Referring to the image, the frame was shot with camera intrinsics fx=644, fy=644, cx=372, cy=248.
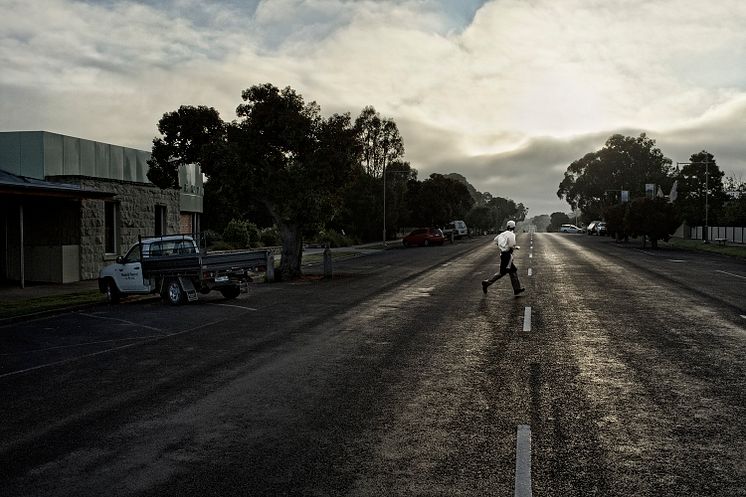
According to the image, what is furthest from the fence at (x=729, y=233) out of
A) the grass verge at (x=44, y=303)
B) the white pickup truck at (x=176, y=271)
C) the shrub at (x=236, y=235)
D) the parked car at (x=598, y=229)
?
the grass verge at (x=44, y=303)

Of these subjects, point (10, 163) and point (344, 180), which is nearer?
point (344, 180)

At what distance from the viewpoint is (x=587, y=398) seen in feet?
23.2

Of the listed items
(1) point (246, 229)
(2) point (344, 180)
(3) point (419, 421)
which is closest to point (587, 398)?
(3) point (419, 421)

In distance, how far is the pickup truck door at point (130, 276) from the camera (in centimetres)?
1694

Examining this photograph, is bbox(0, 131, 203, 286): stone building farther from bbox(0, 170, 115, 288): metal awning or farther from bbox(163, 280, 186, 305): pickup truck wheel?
bbox(163, 280, 186, 305): pickup truck wheel

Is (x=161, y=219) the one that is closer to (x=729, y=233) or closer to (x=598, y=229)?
(x=729, y=233)

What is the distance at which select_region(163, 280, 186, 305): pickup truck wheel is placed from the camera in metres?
16.5

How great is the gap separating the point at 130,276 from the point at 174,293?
1.45 meters

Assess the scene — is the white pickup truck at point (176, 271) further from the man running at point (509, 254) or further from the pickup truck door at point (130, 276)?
the man running at point (509, 254)

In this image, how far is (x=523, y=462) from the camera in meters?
5.16

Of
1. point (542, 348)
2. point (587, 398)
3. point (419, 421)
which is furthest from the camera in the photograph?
point (542, 348)

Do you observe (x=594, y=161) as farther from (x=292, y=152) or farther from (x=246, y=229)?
(x=292, y=152)

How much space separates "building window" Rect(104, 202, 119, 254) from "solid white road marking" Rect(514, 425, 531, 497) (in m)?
23.2

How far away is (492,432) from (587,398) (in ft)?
5.52
